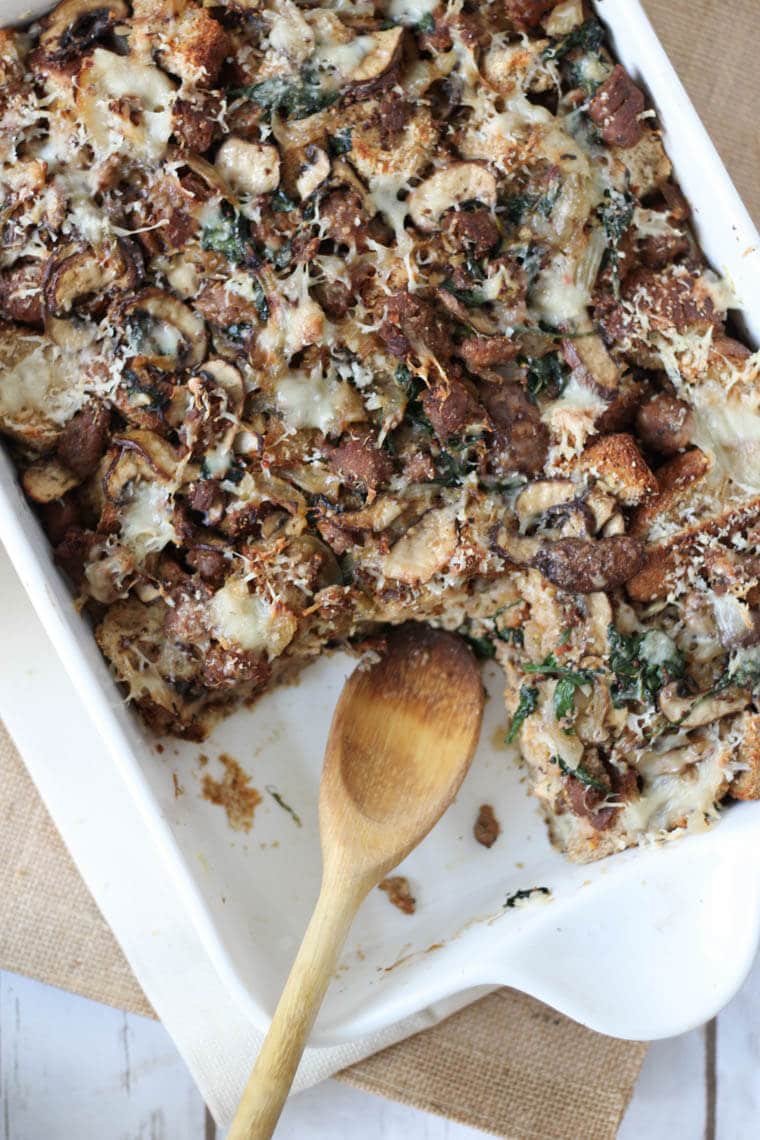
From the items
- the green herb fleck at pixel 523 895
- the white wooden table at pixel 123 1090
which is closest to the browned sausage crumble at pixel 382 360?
the green herb fleck at pixel 523 895

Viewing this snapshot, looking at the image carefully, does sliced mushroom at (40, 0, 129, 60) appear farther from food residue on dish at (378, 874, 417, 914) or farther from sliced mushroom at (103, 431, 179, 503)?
food residue on dish at (378, 874, 417, 914)

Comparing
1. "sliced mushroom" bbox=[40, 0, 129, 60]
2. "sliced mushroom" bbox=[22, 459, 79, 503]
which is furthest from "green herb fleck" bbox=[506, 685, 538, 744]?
"sliced mushroom" bbox=[40, 0, 129, 60]

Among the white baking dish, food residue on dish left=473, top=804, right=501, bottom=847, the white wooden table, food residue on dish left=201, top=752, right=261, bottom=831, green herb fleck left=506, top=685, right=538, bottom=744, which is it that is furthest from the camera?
the white wooden table

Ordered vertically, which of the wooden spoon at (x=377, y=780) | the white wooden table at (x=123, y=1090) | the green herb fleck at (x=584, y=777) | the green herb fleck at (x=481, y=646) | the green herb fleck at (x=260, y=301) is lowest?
the white wooden table at (x=123, y=1090)

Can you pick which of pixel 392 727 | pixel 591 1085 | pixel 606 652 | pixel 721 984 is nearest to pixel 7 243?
pixel 392 727

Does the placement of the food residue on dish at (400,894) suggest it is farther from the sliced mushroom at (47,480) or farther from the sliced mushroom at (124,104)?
the sliced mushroom at (124,104)

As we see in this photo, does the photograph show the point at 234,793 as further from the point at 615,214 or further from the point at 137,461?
the point at 615,214
